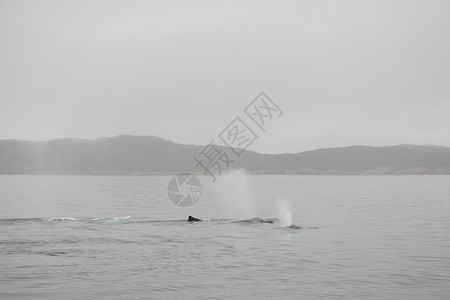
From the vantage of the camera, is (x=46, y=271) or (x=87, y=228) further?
(x=87, y=228)

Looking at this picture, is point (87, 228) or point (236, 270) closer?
point (236, 270)

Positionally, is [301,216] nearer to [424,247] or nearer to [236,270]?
[424,247]

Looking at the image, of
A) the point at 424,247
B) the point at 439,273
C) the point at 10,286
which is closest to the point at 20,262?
the point at 10,286

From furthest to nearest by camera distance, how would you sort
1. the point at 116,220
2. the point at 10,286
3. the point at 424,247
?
1. the point at 116,220
2. the point at 424,247
3. the point at 10,286

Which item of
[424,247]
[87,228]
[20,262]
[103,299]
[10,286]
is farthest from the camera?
[87,228]

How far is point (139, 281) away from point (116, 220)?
93.8 feet

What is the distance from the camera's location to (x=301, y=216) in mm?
60531

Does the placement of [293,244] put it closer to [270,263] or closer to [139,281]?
[270,263]

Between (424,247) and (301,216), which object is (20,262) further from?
(301,216)

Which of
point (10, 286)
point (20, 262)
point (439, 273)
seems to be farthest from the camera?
point (20, 262)

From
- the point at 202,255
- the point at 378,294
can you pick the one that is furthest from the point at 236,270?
the point at 378,294

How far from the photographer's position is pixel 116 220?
5300 cm

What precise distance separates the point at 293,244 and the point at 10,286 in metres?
18.9

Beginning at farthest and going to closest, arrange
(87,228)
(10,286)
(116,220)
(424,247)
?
(116,220)
(87,228)
(424,247)
(10,286)
